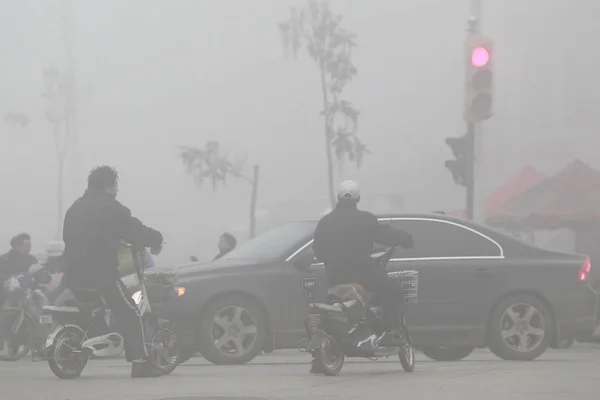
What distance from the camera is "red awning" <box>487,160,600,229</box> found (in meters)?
29.0

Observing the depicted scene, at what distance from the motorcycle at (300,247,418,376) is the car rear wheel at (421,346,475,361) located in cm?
272

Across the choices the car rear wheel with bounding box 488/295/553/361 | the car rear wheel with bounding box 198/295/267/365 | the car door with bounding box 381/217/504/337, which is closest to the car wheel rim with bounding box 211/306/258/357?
the car rear wheel with bounding box 198/295/267/365

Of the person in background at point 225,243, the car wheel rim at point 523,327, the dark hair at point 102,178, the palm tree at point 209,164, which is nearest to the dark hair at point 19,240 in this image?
the person in background at point 225,243

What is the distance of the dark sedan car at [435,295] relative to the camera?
12633mm

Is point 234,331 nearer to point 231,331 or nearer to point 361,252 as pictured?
point 231,331

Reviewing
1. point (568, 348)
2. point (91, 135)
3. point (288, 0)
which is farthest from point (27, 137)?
point (568, 348)

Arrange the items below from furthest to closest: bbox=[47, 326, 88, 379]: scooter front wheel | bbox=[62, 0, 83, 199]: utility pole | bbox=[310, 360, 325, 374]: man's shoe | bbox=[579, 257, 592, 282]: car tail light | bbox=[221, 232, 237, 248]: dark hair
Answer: bbox=[62, 0, 83, 199]: utility pole
bbox=[221, 232, 237, 248]: dark hair
bbox=[579, 257, 592, 282]: car tail light
bbox=[310, 360, 325, 374]: man's shoe
bbox=[47, 326, 88, 379]: scooter front wheel

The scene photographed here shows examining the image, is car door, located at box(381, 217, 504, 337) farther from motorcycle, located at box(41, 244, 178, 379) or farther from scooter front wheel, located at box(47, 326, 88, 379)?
scooter front wheel, located at box(47, 326, 88, 379)

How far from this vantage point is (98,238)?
10648mm

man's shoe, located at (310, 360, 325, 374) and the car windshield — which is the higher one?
the car windshield

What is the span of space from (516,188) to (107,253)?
22326mm

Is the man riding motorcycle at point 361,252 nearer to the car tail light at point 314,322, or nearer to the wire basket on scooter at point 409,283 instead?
the wire basket on scooter at point 409,283

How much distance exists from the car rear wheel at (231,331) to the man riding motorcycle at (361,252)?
1775mm

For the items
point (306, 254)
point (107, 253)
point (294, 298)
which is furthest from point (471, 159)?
point (107, 253)
